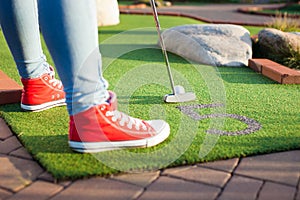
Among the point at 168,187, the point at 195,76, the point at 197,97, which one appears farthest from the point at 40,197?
the point at 195,76

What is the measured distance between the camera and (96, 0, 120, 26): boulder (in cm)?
654

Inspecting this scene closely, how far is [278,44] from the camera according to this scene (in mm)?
3961

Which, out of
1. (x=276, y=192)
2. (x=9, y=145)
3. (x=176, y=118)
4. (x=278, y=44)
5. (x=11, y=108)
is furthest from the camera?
(x=278, y=44)

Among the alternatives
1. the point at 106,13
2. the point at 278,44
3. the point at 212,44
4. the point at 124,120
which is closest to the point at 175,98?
the point at 124,120

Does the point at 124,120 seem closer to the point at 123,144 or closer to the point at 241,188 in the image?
the point at 123,144

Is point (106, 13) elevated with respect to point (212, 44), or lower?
lower

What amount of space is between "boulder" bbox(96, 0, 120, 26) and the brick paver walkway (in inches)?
196

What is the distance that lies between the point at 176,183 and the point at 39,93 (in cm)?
104

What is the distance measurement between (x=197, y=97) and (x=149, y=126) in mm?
837

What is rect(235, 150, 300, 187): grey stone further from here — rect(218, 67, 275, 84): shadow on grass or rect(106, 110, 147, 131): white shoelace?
rect(218, 67, 275, 84): shadow on grass

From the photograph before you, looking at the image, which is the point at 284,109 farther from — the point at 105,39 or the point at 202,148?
the point at 105,39

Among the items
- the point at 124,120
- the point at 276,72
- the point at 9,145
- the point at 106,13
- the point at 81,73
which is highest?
the point at 81,73

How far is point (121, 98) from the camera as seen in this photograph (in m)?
2.63

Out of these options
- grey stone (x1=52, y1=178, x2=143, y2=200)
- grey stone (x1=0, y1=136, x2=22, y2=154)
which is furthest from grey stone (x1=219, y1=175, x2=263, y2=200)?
grey stone (x1=0, y1=136, x2=22, y2=154)
